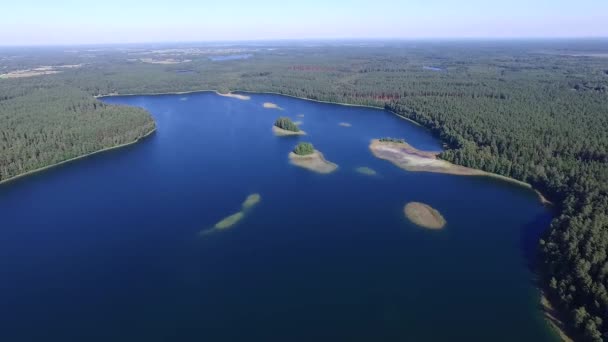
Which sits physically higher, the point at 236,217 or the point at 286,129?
the point at 286,129

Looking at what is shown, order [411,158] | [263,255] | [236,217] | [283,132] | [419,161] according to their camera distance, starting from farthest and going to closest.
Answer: [283,132]
[411,158]
[419,161]
[236,217]
[263,255]

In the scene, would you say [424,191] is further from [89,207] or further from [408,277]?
[89,207]

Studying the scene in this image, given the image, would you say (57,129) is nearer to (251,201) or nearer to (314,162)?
(251,201)

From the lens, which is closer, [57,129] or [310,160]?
[310,160]

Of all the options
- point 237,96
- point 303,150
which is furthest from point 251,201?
point 237,96

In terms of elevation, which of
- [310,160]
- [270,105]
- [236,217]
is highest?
[270,105]

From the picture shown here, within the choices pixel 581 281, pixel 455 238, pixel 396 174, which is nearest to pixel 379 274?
pixel 455 238
